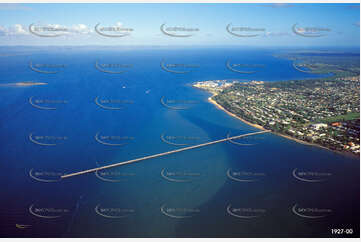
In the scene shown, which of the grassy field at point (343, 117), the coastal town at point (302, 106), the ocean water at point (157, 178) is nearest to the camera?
the ocean water at point (157, 178)

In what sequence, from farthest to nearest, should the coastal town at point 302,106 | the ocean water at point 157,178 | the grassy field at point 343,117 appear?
the grassy field at point 343,117
the coastal town at point 302,106
the ocean water at point 157,178

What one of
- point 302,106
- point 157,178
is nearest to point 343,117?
point 302,106

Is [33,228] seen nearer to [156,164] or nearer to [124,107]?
[156,164]

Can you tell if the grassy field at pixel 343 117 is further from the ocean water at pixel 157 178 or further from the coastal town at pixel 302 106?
the ocean water at pixel 157 178

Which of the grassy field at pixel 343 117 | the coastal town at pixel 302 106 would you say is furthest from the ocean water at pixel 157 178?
the grassy field at pixel 343 117

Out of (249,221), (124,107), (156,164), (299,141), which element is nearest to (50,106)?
(124,107)

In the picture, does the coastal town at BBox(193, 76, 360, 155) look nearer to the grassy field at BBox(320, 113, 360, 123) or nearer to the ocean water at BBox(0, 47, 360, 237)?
the grassy field at BBox(320, 113, 360, 123)

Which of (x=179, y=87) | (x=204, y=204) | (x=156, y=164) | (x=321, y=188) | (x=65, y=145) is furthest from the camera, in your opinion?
(x=179, y=87)
